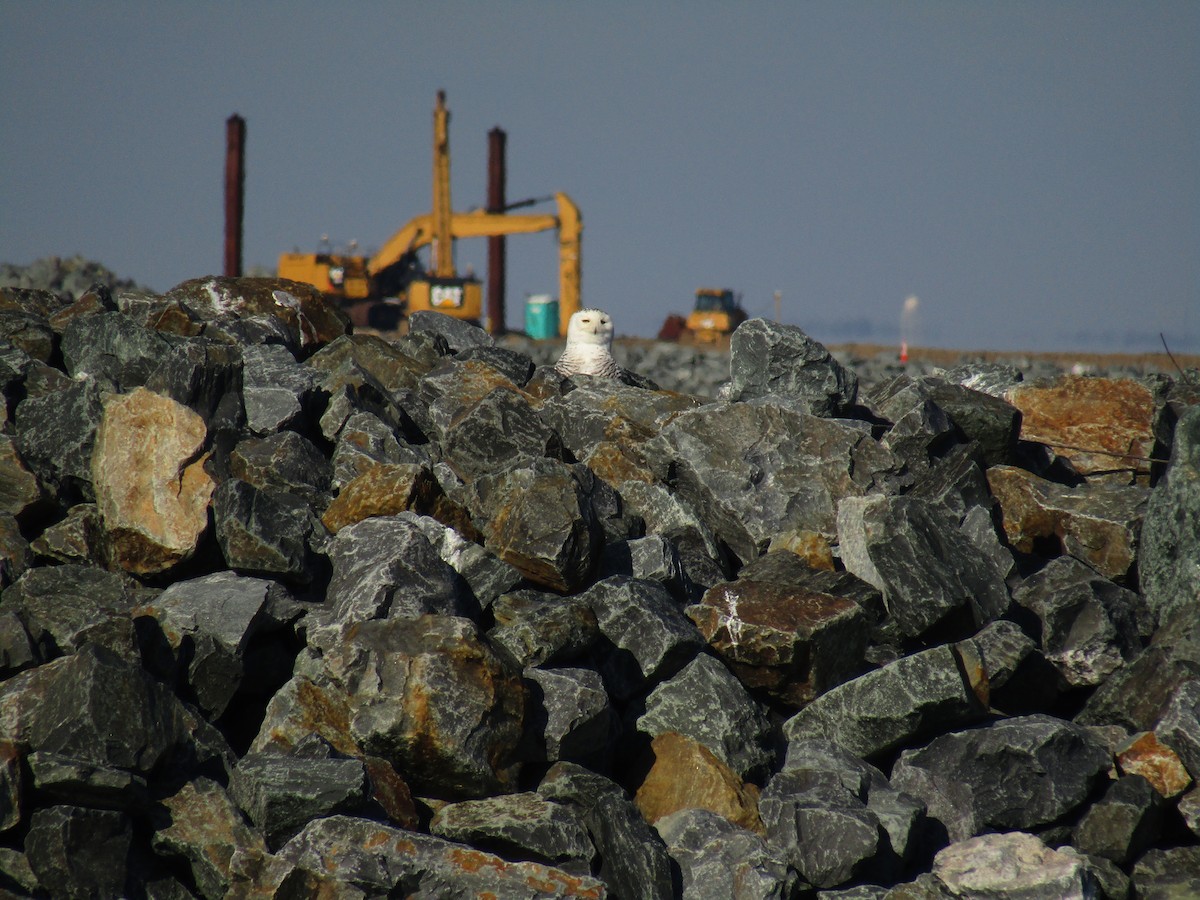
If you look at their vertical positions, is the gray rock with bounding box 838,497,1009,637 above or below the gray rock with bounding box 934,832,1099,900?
above

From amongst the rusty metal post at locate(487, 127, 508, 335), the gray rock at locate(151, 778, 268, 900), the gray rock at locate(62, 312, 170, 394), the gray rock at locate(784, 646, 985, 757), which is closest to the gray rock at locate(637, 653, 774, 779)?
the gray rock at locate(784, 646, 985, 757)

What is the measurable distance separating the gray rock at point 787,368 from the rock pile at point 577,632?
0.02 meters

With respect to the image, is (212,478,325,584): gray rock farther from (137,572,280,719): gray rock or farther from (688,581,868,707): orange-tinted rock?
(688,581,868,707): orange-tinted rock

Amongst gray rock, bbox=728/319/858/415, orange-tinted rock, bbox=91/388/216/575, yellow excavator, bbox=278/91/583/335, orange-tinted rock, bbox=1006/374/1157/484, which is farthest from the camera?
yellow excavator, bbox=278/91/583/335

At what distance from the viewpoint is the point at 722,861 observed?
16.4ft

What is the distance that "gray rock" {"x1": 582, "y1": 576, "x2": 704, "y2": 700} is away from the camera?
5.90m

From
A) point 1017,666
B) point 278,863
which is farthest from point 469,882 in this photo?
point 1017,666

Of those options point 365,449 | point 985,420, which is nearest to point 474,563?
point 365,449

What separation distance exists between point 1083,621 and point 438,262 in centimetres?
2971

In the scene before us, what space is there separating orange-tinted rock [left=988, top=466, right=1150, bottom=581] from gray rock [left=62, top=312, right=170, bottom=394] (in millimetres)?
5236

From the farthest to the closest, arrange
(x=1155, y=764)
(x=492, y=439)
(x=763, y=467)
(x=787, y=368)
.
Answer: (x=787, y=368) → (x=763, y=467) → (x=492, y=439) → (x=1155, y=764)

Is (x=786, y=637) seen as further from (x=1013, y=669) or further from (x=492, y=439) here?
(x=492, y=439)

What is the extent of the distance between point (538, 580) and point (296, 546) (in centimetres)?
120

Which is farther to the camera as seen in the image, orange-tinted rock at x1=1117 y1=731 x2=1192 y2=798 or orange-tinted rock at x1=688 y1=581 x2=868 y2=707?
orange-tinted rock at x1=688 y1=581 x2=868 y2=707
